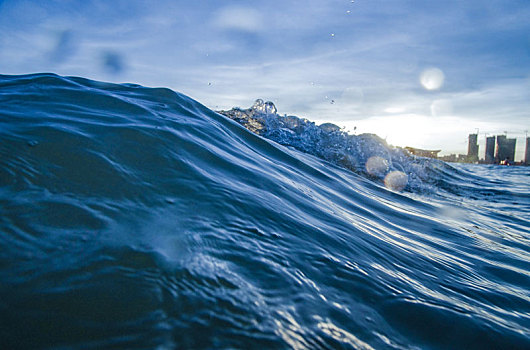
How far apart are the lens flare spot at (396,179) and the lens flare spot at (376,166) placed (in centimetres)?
24

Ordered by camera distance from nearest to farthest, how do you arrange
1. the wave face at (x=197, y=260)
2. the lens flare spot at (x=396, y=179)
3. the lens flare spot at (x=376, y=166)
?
the wave face at (x=197, y=260) → the lens flare spot at (x=396, y=179) → the lens flare spot at (x=376, y=166)

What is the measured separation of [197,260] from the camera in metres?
1.48

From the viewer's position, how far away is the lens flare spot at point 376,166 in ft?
29.4

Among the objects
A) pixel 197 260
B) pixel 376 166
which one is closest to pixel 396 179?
pixel 376 166

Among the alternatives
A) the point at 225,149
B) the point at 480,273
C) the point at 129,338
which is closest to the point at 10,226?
the point at 129,338

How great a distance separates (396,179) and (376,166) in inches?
28.0

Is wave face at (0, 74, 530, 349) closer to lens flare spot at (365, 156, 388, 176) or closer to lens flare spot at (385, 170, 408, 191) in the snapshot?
lens flare spot at (385, 170, 408, 191)

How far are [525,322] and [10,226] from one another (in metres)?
2.91

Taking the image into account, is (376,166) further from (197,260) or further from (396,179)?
(197,260)

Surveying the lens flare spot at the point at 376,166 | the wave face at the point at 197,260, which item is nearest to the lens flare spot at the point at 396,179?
the lens flare spot at the point at 376,166

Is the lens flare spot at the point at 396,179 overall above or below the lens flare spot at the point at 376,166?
below

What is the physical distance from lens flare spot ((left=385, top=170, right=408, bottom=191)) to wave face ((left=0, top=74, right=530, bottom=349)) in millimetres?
4739

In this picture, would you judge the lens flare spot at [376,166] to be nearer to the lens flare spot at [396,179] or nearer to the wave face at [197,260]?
the lens flare spot at [396,179]

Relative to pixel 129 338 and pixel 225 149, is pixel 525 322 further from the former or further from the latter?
pixel 225 149
